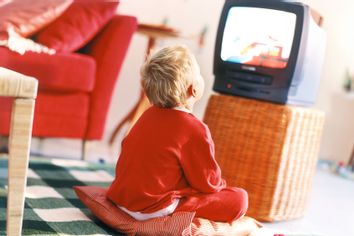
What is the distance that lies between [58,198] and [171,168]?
48 cm

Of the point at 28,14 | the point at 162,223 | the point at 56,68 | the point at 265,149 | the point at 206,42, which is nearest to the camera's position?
the point at 162,223

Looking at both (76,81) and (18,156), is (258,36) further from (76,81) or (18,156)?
(18,156)

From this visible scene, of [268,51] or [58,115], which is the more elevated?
[268,51]

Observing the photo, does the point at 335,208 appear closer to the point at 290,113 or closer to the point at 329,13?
the point at 290,113

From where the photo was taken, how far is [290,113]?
2016 millimetres

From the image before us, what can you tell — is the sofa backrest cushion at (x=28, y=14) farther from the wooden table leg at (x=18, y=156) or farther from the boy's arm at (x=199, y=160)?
the wooden table leg at (x=18, y=156)

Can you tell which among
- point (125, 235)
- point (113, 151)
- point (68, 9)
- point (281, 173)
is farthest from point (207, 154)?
point (113, 151)

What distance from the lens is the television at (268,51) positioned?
78.4 inches

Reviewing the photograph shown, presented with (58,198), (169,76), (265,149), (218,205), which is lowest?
(58,198)

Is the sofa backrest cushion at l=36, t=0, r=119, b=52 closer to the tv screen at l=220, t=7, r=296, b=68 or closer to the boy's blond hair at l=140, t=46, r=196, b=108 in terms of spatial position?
the tv screen at l=220, t=7, r=296, b=68

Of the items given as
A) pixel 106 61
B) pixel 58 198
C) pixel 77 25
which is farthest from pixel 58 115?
pixel 58 198

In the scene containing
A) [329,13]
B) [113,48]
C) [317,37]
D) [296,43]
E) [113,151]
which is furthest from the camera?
[329,13]

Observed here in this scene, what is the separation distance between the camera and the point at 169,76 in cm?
158

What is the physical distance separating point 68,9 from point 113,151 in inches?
35.1
